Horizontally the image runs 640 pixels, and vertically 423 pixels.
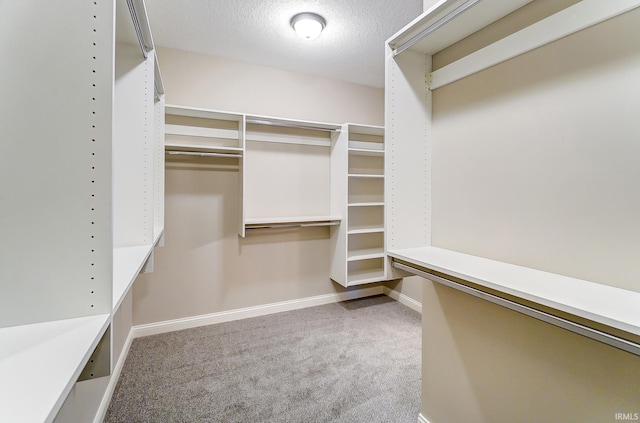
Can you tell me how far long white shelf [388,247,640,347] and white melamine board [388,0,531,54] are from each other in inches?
41.1

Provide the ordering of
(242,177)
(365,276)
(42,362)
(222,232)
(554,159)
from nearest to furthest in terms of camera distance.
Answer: (42,362) < (554,159) < (242,177) < (222,232) < (365,276)

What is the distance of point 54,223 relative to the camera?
69cm

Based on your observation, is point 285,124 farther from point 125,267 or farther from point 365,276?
point 125,267

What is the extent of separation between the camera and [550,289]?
2.97ft

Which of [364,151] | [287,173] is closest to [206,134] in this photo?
[287,173]

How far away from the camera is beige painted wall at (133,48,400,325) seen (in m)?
2.84

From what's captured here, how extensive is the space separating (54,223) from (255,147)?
2552mm

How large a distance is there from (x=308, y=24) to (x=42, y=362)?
255 cm

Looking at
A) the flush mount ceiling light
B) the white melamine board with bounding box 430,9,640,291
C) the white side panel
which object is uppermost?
the flush mount ceiling light

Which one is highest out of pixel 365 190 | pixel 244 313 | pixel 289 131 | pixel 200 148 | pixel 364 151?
pixel 289 131

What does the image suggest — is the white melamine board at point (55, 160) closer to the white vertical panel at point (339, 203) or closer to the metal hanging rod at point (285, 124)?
the metal hanging rod at point (285, 124)

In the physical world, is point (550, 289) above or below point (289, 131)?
below

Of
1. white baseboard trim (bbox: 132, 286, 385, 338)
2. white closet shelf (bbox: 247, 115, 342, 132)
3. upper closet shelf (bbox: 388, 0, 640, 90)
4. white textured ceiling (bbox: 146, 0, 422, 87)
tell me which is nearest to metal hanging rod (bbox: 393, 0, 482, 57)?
upper closet shelf (bbox: 388, 0, 640, 90)

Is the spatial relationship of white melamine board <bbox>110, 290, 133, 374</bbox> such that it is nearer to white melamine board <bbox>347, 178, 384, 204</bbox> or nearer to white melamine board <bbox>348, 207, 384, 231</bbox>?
white melamine board <bbox>348, 207, 384, 231</bbox>
